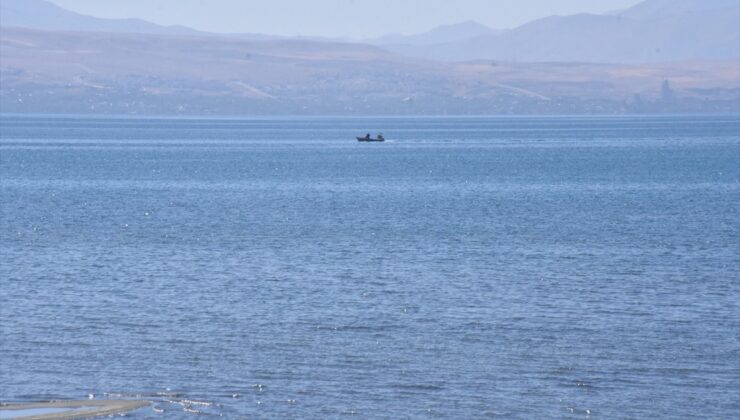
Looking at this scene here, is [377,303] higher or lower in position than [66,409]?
lower

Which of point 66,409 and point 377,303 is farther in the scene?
point 377,303

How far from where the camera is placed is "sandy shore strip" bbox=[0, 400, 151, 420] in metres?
27.4

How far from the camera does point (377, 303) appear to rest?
41844mm

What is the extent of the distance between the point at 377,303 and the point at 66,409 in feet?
50.1

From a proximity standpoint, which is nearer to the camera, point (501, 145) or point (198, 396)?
point (198, 396)

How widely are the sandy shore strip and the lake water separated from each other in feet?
2.42

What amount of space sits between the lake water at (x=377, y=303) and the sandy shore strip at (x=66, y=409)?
29.0 inches

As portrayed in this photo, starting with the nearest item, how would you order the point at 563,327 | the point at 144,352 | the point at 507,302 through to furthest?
the point at 144,352 < the point at 563,327 < the point at 507,302

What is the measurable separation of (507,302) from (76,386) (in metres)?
16.0

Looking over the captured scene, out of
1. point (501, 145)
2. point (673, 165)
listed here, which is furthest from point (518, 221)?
point (501, 145)

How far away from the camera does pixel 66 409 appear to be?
2820 cm

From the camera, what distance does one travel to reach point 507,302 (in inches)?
1651

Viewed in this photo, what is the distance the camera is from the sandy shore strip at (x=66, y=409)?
90.0ft

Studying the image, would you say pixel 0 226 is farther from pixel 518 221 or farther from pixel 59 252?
pixel 518 221
